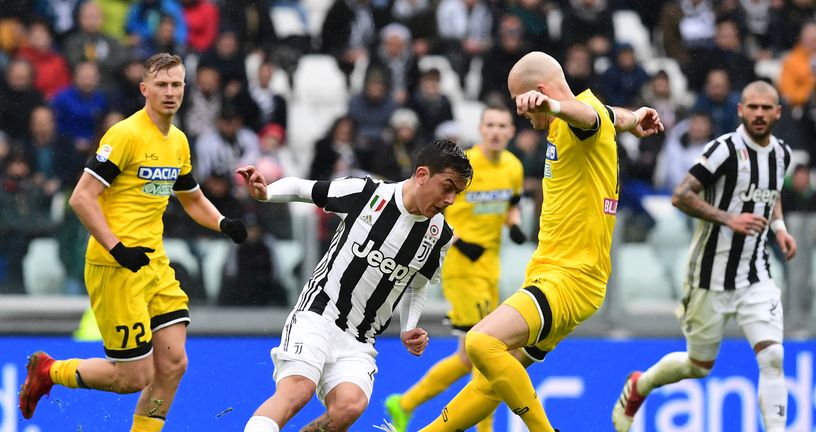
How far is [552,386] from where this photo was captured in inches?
443

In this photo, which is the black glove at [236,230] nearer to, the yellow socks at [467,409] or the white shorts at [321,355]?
the white shorts at [321,355]

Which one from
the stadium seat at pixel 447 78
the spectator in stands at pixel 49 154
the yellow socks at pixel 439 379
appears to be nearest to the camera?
the yellow socks at pixel 439 379

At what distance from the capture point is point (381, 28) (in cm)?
1584

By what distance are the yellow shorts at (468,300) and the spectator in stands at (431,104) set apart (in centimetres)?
393

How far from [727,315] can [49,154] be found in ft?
21.1

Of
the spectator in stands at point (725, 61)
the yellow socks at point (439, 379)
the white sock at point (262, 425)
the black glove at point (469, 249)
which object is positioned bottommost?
the white sock at point (262, 425)

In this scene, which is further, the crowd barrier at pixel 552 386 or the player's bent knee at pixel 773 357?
the crowd barrier at pixel 552 386

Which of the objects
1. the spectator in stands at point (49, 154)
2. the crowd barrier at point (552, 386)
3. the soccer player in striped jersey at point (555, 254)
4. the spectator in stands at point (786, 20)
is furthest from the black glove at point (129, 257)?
the spectator in stands at point (786, 20)

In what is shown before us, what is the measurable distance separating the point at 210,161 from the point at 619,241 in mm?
4092

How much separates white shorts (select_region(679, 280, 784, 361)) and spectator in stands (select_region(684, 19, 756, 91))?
22.6 feet

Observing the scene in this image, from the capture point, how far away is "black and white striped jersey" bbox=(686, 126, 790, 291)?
9.41 meters

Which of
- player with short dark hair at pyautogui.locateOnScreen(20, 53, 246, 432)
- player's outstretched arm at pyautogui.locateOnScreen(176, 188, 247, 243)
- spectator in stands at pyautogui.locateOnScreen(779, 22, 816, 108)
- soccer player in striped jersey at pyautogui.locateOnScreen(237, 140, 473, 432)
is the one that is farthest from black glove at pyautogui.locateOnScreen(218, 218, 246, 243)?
spectator in stands at pyautogui.locateOnScreen(779, 22, 816, 108)

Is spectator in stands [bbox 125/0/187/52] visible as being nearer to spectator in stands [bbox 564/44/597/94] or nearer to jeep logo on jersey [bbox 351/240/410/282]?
spectator in stands [bbox 564/44/597/94]

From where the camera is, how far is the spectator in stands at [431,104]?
47.8 ft
